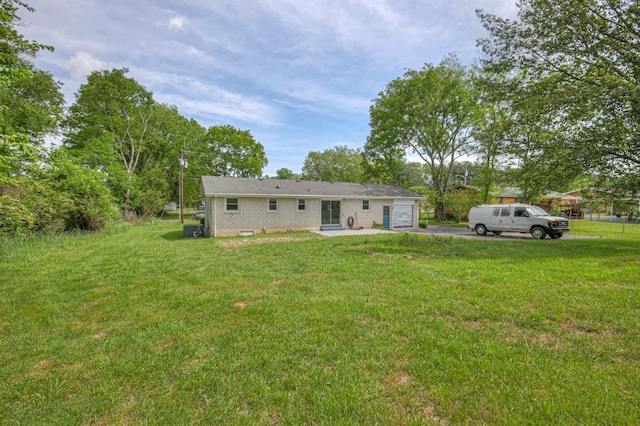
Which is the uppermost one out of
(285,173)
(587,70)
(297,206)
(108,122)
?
(108,122)

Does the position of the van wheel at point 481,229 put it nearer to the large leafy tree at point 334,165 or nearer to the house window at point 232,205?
the house window at point 232,205

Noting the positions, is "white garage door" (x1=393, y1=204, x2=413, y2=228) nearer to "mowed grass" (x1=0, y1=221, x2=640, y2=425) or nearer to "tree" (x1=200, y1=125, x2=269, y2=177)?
"mowed grass" (x1=0, y1=221, x2=640, y2=425)

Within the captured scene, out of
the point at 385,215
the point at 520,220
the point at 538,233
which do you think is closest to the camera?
the point at 538,233

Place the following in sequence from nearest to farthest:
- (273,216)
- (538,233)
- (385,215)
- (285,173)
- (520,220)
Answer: (538,233) < (520,220) < (273,216) < (385,215) < (285,173)

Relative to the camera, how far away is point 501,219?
50.2 ft

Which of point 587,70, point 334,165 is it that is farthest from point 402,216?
point 334,165

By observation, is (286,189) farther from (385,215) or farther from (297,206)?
(385,215)

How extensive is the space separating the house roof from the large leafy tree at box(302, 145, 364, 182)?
2298 centimetres

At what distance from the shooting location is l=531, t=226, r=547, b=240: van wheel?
45.3 feet

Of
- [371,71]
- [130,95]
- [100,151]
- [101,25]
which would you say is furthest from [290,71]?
[130,95]

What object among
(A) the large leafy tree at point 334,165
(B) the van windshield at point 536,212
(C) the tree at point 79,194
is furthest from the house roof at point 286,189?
(A) the large leafy tree at point 334,165

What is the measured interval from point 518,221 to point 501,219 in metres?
0.81

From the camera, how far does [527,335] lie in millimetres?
3564

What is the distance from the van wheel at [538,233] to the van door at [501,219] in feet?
3.59
